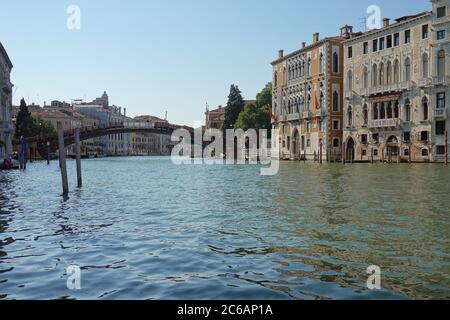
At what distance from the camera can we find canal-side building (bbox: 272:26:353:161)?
147 ft

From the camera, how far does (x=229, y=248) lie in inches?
265

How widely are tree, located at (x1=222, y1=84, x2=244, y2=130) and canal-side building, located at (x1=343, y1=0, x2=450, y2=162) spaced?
2311 centimetres

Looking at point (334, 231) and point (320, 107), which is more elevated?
point (320, 107)

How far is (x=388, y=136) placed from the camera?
128 feet

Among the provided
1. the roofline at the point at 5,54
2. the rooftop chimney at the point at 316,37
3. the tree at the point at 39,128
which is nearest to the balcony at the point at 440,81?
the rooftop chimney at the point at 316,37

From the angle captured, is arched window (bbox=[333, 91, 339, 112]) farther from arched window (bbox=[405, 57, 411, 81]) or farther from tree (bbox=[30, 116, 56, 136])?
tree (bbox=[30, 116, 56, 136])

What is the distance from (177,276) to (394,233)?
12.1 feet

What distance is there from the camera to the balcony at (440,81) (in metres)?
33.9

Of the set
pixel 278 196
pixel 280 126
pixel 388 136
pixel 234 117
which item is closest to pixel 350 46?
pixel 388 136

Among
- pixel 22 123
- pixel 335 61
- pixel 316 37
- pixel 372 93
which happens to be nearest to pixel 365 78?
pixel 372 93

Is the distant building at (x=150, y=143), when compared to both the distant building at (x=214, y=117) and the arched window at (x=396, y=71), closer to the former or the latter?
the distant building at (x=214, y=117)

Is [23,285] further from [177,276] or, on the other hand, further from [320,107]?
[320,107]

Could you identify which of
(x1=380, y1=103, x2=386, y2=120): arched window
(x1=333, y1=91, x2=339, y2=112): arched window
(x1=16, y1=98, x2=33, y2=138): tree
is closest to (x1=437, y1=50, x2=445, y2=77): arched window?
(x1=380, y1=103, x2=386, y2=120): arched window

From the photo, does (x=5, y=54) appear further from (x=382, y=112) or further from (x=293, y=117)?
(x=382, y=112)
